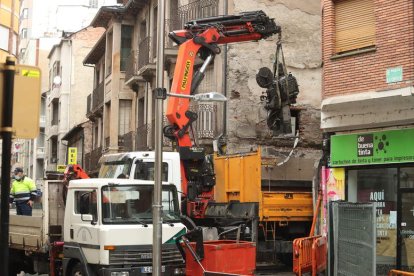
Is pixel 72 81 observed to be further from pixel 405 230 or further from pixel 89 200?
pixel 89 200

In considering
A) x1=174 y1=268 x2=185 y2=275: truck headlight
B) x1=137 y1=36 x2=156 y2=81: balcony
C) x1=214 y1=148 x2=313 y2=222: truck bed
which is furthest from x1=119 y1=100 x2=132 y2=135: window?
x1=174 y1=268 x2=185 y2=275: truck headlight

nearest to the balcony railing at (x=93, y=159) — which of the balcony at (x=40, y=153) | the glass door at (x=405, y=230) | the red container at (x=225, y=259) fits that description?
the glass door at (x=405, y=230)

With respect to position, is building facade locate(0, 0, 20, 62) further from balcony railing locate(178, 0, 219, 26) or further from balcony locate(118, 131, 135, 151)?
balcony locate(118, 131, 135, 151)

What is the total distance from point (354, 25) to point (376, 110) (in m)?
2.22

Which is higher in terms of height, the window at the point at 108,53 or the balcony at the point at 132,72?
the window at the point at 108,53

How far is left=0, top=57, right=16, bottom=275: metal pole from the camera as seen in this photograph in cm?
446

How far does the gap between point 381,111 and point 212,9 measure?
8626 millimetres

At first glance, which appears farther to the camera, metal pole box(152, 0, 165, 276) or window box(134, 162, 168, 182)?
window box(134, 162, 168, 182)

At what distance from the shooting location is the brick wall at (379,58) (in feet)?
41.8

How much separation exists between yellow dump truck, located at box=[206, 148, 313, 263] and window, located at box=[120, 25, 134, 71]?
1610cm

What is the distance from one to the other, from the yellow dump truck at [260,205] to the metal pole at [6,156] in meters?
9.38

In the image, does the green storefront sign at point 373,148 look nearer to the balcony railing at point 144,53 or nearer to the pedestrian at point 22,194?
the pedestrian at point 22,194

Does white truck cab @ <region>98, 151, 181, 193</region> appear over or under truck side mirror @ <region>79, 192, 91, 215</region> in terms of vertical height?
over

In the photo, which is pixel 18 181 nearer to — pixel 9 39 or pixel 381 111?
pixel 9 39
